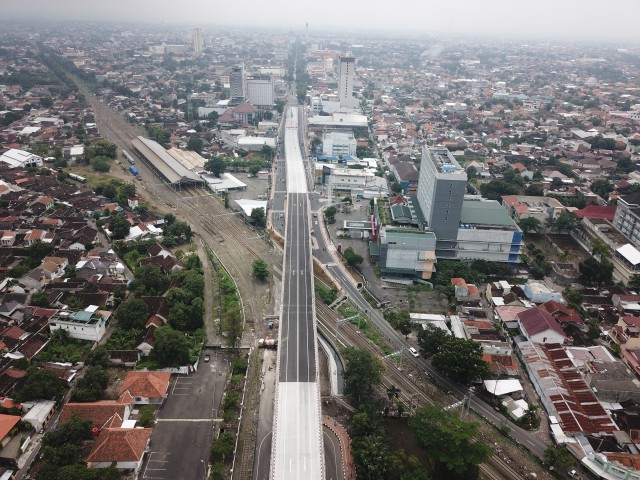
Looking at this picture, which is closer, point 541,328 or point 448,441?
point 448,441

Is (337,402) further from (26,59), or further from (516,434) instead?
(26,59)

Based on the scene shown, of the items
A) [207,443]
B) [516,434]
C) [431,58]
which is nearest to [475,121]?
[516,434]

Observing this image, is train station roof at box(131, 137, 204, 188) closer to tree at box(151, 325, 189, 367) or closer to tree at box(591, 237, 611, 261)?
tree at box(151, 325, 189, 367)

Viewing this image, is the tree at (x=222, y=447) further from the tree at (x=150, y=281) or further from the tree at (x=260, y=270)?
the tree at (x=260, y=270)

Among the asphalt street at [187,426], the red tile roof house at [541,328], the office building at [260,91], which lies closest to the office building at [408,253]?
the red tile roof house at [541,328]

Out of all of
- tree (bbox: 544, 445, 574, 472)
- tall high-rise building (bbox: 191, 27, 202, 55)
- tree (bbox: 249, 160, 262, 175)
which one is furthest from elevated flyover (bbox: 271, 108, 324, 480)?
tall high-rise building (bbox: 191, 27, 202, 55)

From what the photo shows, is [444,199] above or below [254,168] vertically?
above

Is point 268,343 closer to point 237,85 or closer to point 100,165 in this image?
point 100,165

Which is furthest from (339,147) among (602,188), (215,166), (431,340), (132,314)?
(132,314)
